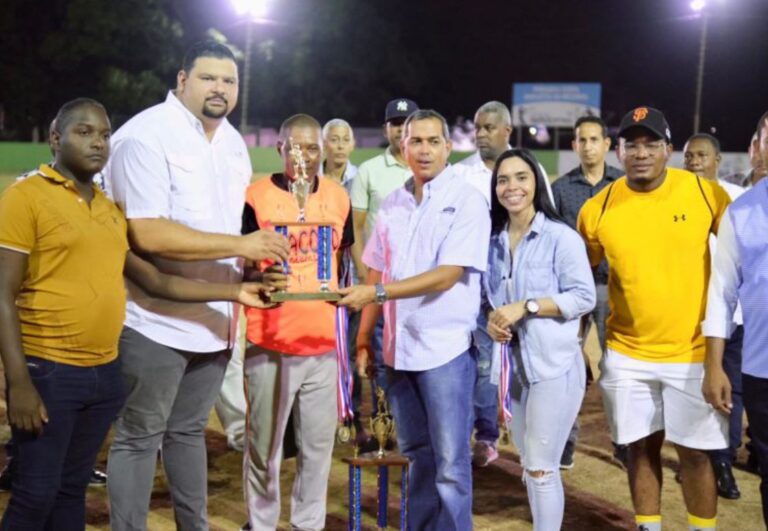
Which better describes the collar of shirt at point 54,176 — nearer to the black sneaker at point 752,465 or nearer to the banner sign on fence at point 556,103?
the black sneaker at point 752,465

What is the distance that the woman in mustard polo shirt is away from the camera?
3646mm

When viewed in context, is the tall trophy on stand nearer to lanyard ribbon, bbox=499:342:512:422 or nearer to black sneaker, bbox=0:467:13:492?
lanyard ribbon, bbox=499:342:512:422

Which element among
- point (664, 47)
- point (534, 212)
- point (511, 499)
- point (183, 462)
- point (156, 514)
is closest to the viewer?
point (183, 462)

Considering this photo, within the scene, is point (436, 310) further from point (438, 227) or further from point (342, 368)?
point (342, 368)

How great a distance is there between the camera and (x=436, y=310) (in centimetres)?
469

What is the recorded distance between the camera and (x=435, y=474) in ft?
15.9

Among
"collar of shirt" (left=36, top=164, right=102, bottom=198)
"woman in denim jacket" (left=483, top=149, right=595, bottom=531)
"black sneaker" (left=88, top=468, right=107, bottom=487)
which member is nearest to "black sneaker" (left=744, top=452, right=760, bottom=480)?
"woman in denim jacket" (left=483, top=149, right=595, bottom=531)

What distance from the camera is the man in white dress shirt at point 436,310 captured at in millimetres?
4629

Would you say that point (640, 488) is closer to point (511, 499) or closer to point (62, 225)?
point (511, 499)

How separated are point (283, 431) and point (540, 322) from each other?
146 cm

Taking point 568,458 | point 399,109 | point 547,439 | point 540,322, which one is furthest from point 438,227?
point 399,109

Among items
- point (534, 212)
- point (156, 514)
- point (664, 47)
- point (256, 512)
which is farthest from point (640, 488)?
point (664, 47)

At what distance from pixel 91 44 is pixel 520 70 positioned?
26.0 meters

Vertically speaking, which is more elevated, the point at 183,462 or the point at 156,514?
the point at 183,462
